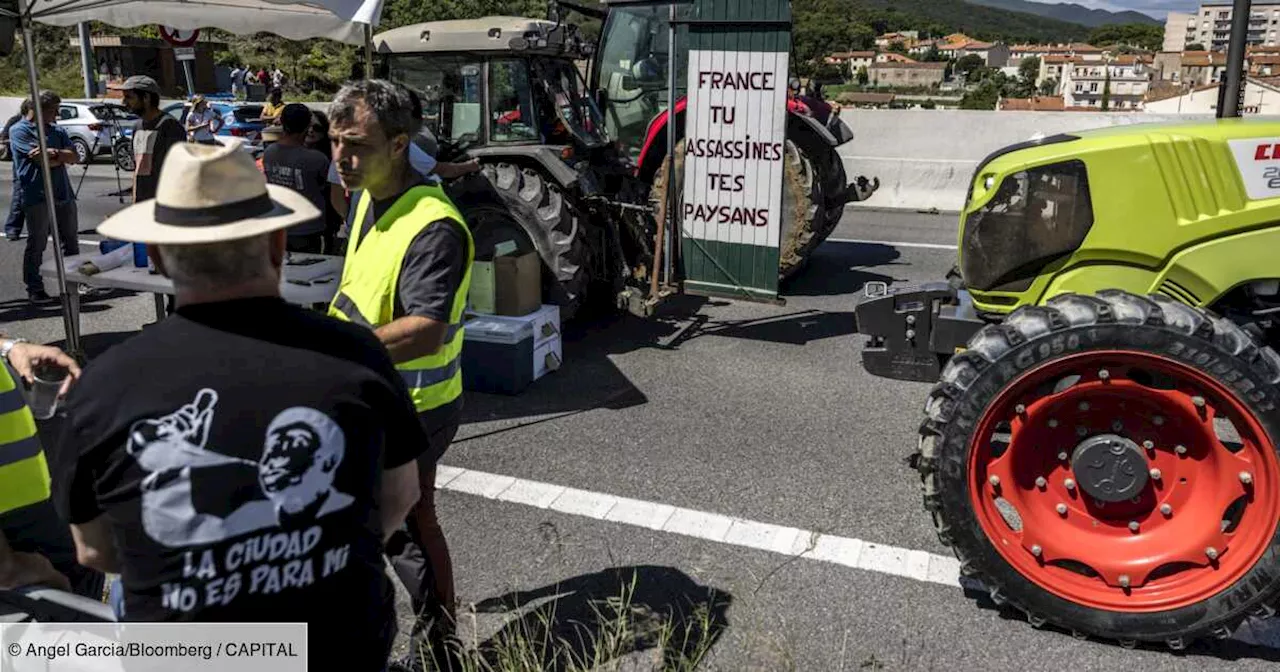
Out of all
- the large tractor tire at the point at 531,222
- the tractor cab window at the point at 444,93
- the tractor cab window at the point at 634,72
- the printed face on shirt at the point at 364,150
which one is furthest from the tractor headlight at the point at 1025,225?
the tractor cab window at the point at 634,72

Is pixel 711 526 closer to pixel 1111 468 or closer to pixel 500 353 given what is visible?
pixel 1111 468

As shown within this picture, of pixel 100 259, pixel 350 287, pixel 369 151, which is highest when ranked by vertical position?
pixel 369 151

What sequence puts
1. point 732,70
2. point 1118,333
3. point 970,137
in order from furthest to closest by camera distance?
point 970,137
point 732,70
point 1118,333

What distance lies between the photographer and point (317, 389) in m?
1.58

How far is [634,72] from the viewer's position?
8.41 m

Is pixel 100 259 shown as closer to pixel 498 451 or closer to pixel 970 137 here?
pixel 498 451

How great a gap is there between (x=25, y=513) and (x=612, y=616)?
1.74 meters

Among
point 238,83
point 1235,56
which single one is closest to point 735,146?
point 1235,56

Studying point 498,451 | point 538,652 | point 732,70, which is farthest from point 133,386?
point 732,70

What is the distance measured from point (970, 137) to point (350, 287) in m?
11.3

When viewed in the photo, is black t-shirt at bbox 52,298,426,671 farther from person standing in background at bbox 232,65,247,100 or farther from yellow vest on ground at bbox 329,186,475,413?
person standing in background at bbox 232,65,247,100

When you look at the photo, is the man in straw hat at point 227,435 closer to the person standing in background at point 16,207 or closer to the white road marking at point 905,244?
the person standing in background at point 16,207

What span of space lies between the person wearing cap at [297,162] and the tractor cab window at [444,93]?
684mm

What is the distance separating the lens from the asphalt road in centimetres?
313
